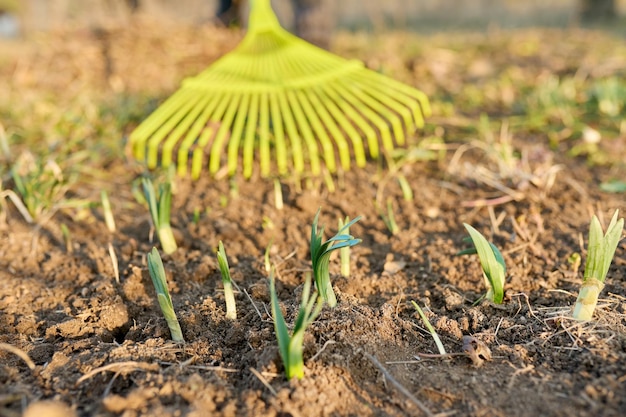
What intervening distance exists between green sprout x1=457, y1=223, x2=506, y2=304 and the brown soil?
0.14 ft

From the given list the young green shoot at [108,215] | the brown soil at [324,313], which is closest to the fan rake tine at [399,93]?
the brown soil at [324,313]

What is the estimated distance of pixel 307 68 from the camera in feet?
8.69

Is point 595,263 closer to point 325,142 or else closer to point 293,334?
point 293,334

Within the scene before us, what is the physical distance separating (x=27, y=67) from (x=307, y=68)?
2158 mm

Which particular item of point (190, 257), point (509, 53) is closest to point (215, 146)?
point (190, 257)

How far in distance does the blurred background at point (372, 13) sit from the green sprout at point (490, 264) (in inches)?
100

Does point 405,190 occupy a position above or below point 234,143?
below

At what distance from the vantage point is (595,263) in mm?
1290

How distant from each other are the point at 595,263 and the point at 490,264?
230mm

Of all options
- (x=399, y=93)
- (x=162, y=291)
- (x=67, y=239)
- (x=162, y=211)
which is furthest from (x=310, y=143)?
(x=162, y=291)

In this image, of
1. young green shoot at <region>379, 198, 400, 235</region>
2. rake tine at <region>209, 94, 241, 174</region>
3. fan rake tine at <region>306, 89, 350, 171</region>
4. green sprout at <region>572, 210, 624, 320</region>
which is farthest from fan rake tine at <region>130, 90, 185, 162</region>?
green sprout at <region>572, 210, 624, 320</region>

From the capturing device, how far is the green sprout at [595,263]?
4.17ft

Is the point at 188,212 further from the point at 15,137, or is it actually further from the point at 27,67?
the point at 27,67

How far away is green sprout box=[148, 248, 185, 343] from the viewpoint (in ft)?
4.07
